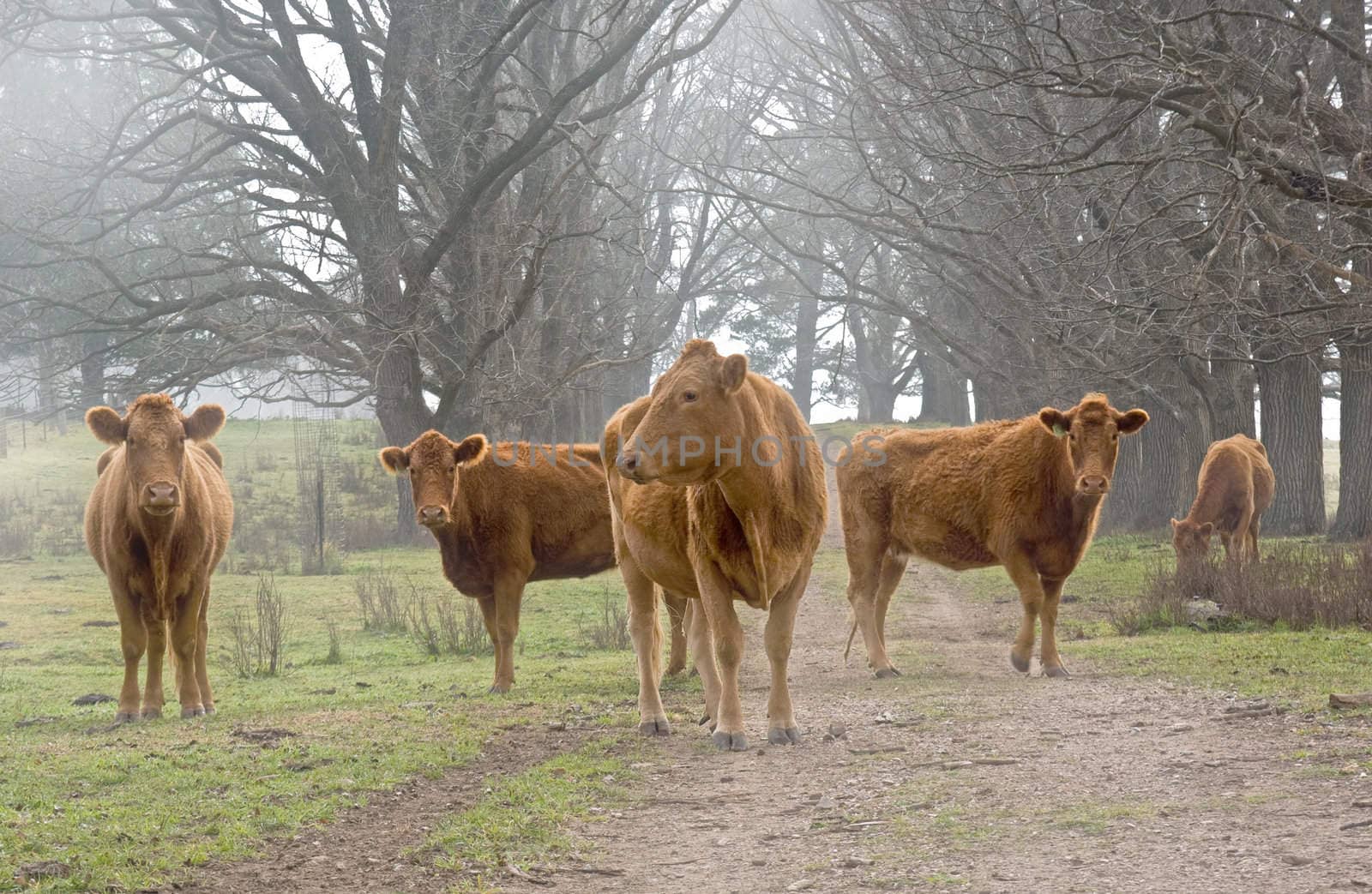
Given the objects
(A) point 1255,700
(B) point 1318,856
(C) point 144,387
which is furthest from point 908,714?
(C) point 144,387

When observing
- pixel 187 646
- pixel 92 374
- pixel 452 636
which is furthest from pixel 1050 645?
pixel 92 374

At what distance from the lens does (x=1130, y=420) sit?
10992mm

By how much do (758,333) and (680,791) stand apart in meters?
47.3

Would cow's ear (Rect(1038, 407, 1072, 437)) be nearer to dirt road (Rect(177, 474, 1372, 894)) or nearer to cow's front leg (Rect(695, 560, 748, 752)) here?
dirt road (Rect(177, 474, 1372, 894))

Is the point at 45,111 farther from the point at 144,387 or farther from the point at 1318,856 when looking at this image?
the point at 1318,856

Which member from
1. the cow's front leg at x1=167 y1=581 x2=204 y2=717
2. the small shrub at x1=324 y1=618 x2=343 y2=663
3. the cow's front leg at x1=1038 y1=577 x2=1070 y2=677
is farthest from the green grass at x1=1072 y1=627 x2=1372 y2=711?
the small shrub at x1=324 y1=618 x2=343 y2=663

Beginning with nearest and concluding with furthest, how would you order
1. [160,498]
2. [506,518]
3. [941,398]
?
[160,498]
[506,518]
[941,398]

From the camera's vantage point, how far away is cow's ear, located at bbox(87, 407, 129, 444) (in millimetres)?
9555

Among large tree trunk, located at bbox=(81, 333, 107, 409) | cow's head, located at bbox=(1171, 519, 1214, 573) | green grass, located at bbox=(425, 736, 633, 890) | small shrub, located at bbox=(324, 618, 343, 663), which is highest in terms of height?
large tree trunk, located at bbox=(81, 333, 107, 409)

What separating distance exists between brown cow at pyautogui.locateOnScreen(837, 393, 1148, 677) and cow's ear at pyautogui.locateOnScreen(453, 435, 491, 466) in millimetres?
3302

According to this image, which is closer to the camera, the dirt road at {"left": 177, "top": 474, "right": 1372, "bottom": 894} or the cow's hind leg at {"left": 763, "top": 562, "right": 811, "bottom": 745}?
the dirt road at {"left": 177, "top": 474, "right": 1372, "bottom": 894}

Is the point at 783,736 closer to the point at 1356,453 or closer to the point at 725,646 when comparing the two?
the point at 725,646

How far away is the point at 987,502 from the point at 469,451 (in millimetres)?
4315

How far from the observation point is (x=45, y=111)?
107 ft
